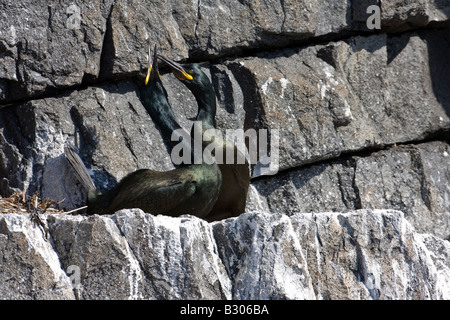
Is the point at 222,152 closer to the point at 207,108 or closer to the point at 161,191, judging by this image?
the point at 207,108

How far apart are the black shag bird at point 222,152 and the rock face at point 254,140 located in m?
0.33

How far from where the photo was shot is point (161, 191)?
616 cm

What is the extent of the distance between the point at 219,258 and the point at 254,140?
2282 mm

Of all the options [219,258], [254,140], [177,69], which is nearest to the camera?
[219,258]

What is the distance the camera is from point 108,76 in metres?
7.01

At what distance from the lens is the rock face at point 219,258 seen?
495 cm

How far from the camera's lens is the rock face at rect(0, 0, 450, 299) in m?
5.03

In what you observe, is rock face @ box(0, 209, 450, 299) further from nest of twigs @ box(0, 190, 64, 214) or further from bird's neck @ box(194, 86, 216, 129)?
bird's neck @ box(194, 86, 216, 129)

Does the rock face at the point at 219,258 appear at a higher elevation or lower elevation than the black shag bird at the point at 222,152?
lower

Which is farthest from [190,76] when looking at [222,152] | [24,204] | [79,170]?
[24,204]

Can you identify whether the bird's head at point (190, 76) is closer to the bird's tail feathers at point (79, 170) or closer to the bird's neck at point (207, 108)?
the bird's neck at point (207, 108)

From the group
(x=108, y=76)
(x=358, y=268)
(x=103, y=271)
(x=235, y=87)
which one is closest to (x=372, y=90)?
(x=235, y=87)

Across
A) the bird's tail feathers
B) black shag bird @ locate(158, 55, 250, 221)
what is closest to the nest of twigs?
the bird's tail feathers

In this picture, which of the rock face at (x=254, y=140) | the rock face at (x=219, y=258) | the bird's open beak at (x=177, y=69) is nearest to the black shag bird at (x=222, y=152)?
the bird's open beak at (x=177, y=69)
